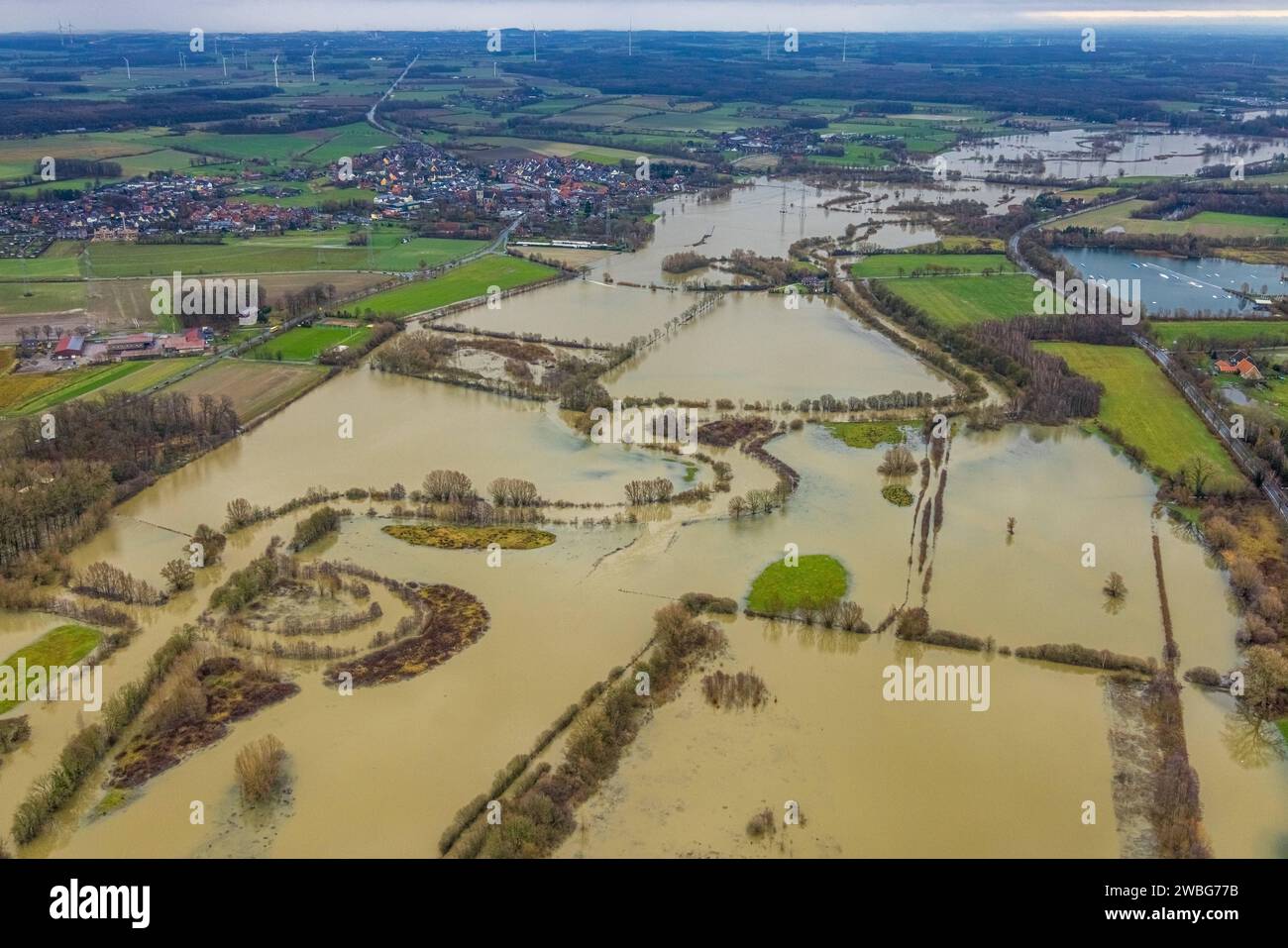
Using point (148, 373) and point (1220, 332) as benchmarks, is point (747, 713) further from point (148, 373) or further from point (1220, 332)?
point (1220, 332)

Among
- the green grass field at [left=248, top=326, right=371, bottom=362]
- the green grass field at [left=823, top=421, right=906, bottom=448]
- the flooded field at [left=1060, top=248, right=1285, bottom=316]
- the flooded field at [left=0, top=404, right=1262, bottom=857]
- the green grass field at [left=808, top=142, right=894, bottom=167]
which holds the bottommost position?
the flooded field at [left=0, top=404, right=1262, bottom=857]

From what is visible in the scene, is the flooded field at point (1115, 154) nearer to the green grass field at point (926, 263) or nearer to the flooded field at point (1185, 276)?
the flooded field at point (1185, 276)

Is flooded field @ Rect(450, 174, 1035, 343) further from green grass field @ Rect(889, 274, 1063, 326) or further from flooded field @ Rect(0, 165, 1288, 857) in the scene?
flooded field @ Rect(0, 165, 1288, 857)

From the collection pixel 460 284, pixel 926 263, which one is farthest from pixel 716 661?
pixel 926 263

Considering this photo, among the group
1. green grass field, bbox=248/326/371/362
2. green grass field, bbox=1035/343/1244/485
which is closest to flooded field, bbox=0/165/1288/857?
green grass field, bbox=1035/343/1244/485

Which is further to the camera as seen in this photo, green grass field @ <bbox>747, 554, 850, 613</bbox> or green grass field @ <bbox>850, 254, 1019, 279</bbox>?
green grass field @ <bbox>850, 254, 1019, 279</bbox>

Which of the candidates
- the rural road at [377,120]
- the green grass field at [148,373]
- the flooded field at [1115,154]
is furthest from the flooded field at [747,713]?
the rural road at [377,120]
